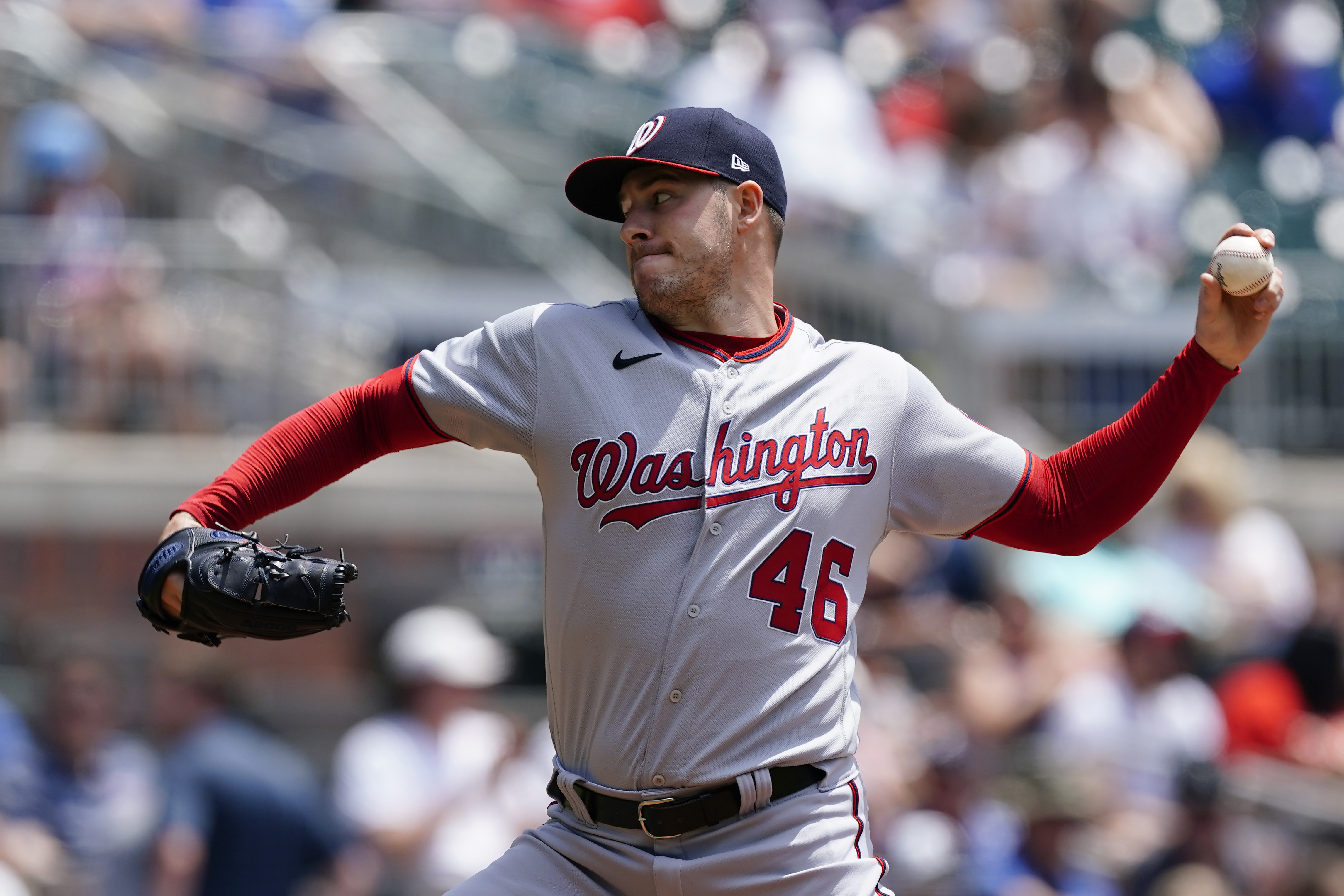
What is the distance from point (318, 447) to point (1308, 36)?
31.0 feet

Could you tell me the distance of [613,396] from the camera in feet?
10.7

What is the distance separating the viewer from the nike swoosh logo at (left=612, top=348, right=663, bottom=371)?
3289mm

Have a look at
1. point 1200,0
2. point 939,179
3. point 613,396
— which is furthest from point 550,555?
point 1200,0

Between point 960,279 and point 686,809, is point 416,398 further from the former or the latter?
point 960,279

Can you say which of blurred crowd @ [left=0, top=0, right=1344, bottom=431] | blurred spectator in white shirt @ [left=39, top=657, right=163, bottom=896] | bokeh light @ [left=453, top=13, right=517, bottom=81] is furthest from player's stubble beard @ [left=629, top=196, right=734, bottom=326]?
bokeh light @ [left=453, top=13, right=517, bottom=81]

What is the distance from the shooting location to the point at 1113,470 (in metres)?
3.37

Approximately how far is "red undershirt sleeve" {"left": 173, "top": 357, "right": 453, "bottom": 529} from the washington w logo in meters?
0.60

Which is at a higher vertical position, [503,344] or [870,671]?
[503,344]

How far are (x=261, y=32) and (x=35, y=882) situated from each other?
239 inches

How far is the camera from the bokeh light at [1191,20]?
36.9 ft

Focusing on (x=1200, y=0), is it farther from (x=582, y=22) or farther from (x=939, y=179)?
(x=582, y=22)

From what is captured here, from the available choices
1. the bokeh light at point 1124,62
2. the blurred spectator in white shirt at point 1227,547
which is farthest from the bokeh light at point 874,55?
the blurred spectator in white shirt at point 1227,547

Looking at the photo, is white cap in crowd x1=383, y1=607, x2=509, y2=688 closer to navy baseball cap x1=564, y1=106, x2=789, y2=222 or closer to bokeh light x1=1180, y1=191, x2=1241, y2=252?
navy baseball cap x1=564, y1=106, x2=789, y2=222

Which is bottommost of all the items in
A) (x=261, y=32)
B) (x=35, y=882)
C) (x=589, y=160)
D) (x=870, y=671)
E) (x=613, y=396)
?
(x=35, y=882)
